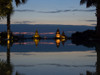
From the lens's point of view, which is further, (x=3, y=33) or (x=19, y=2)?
(x=3, y=33)

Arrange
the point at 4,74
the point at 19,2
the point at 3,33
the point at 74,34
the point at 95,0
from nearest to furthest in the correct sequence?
1. the point at 4,74
2. the point at 19,2
3. the point at 95,0
4. the point at 3,33
5. the point at 74,34

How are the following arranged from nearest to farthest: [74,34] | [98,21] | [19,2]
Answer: [19,2] → [98,21] → [74,34]

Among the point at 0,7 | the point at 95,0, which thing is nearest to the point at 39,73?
the point at 0,7

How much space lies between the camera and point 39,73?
667 centimetres

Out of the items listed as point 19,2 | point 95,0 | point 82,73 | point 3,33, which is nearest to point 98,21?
point 95,0

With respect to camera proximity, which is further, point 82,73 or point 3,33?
point 3,33

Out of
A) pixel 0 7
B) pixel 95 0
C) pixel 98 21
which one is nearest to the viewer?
pixel 0 7

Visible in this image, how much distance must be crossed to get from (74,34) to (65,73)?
147 ft

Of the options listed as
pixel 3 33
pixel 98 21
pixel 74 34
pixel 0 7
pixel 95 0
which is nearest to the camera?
pixel 0 7

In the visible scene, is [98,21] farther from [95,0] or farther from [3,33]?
[3,33]

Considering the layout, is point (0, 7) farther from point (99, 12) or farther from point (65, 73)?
point (99, 12)

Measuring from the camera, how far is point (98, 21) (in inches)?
1469

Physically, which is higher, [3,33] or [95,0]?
[95,0]

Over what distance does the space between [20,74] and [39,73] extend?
485 millimetres
